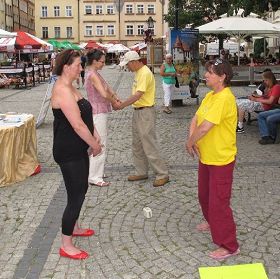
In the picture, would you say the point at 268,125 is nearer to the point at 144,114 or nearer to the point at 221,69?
the point at 144,114

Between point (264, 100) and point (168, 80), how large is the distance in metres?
4.81

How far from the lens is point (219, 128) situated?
4219mm

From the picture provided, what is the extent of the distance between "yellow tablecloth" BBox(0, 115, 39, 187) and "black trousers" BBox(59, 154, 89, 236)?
8.39ft

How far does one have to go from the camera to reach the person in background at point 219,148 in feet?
13.7

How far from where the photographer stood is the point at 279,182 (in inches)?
260

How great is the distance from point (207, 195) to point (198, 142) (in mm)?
550

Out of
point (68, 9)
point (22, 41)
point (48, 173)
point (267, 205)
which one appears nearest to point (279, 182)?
point (267, 205)

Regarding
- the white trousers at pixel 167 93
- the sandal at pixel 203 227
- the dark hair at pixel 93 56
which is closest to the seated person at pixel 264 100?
the white trousers at pixel 167 93

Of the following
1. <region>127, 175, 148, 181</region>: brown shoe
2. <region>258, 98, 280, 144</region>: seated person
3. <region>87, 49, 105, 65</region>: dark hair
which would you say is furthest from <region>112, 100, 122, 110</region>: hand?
<region>258, 98, 280, 144</region>: seated person

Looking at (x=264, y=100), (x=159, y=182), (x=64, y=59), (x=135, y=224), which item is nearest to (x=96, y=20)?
(x=264, y=100)

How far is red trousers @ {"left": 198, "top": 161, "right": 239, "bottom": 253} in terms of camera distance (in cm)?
425

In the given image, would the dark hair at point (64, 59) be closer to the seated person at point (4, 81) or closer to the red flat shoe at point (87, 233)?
the red flat shoe at point (87, 233)

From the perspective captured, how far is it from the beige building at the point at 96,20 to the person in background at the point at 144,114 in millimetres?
78936

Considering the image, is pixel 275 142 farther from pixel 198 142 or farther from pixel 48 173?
pixel 198 142
